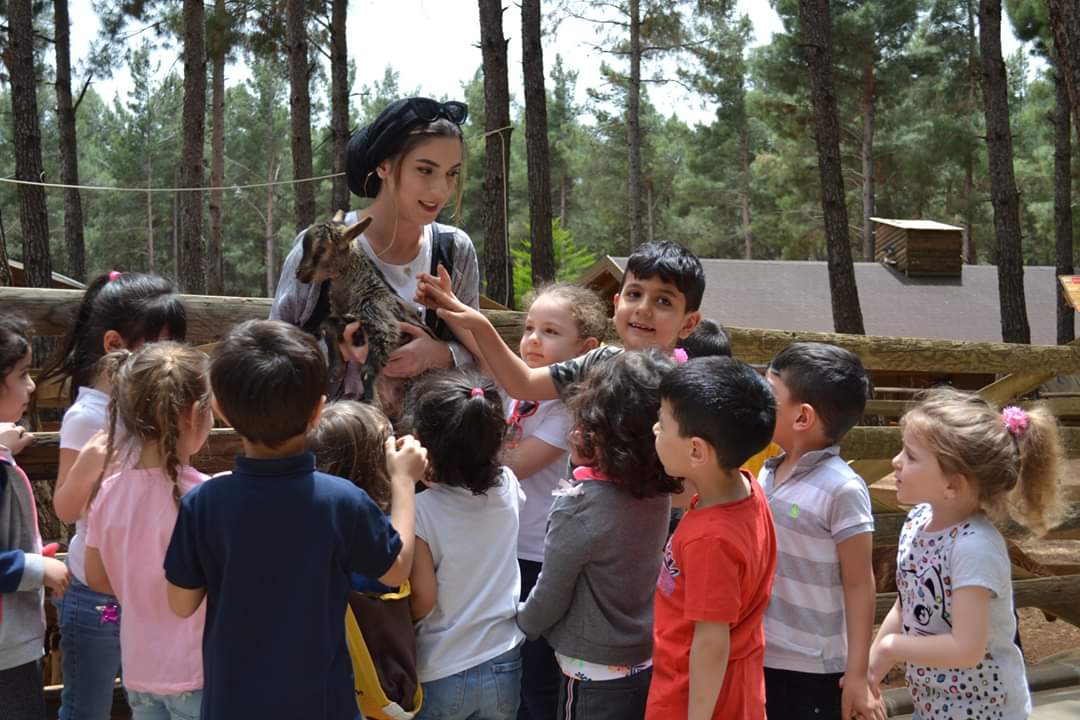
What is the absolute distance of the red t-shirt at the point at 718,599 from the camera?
227cm

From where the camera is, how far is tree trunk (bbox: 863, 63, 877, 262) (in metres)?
29.0

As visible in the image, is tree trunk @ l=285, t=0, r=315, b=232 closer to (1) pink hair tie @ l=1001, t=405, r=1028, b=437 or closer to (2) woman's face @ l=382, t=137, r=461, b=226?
(2) woman's face @ l=382, t=137, r=461, b=226

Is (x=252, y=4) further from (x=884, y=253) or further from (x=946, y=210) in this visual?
(x=946, y=210)

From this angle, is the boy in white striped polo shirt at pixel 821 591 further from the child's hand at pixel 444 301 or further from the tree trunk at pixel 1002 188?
the tree trunk at pixel 1002 188

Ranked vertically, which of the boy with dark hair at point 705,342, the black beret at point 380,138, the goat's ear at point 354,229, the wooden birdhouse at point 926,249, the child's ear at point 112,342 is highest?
the wooden birdhouse at point 926,249

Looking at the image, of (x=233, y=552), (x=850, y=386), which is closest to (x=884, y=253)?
(x=850, y=386)

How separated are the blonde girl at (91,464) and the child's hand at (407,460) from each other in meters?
0.79

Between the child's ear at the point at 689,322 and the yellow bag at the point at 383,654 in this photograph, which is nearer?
the yellow bag at the point at 383,654

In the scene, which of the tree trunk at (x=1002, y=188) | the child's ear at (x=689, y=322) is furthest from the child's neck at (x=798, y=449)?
the tree trunk at (x=1002, y=188)

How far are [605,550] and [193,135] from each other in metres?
12.8

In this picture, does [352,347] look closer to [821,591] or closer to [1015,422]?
[821,591]

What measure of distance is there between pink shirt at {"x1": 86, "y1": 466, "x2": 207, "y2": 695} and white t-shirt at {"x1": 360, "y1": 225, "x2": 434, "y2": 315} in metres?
0.91

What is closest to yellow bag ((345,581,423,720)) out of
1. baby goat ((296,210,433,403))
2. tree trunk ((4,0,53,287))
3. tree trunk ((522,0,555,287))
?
baby goat ((296,210,433,403))

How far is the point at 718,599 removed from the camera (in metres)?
2.26
